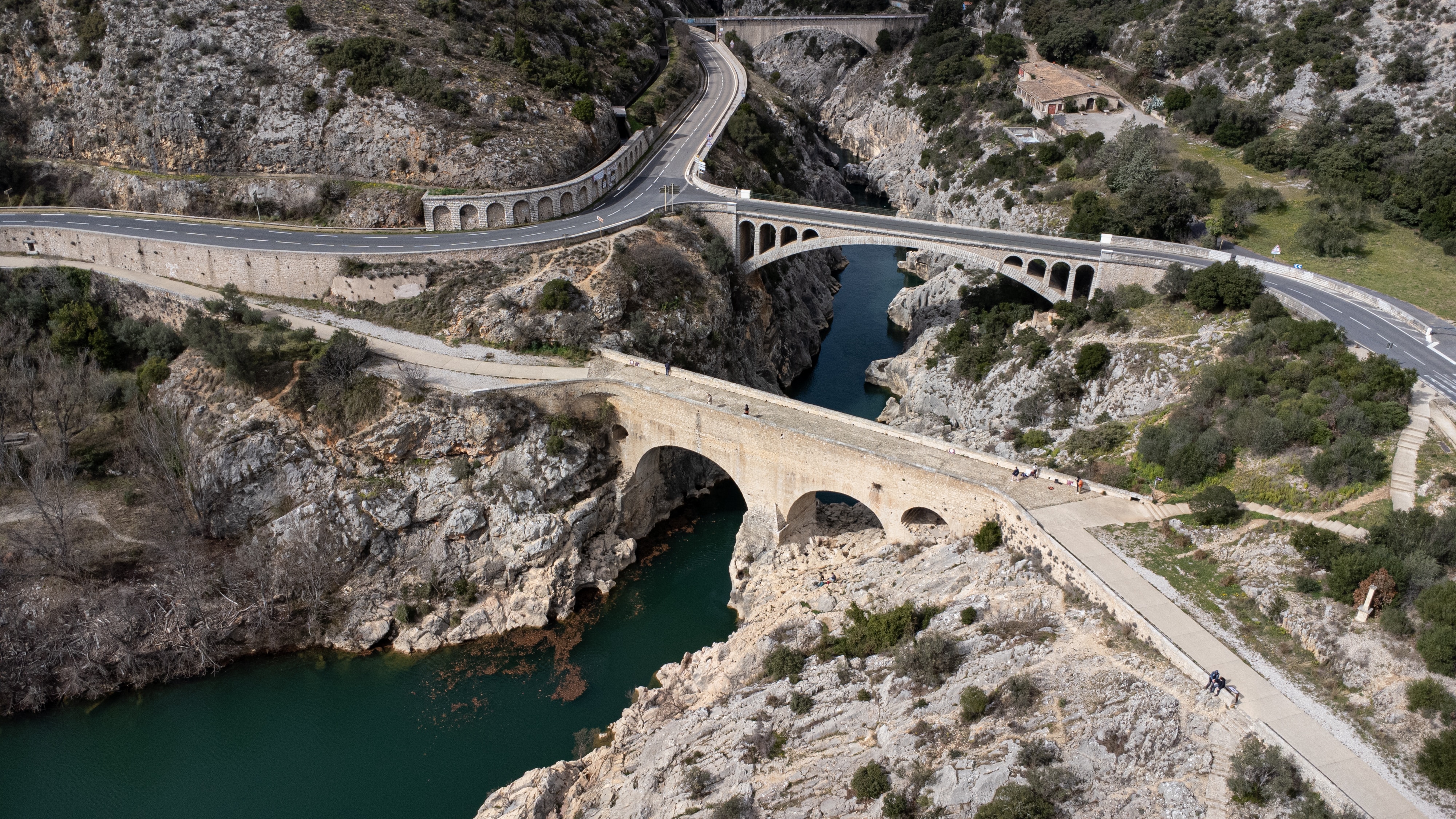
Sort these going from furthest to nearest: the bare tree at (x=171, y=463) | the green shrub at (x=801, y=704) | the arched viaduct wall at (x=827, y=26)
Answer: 1. the arched viaduct wall at (x=827, y=26)
2. the bare tree at (x=171, y=463)
3. the green shrub at (x=801, y=704)

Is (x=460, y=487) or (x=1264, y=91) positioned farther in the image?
(x=1264, y=91)

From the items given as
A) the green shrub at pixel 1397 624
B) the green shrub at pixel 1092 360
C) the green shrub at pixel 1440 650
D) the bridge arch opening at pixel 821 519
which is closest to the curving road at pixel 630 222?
the green shrub at pixel 1092 360

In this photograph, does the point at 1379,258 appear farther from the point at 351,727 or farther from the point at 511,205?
the point at 351,727

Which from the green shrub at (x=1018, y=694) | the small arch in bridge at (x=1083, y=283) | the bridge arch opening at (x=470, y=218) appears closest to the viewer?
the green shrub at (x=1018, y=694)

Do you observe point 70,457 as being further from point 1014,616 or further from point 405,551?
point 1014,616

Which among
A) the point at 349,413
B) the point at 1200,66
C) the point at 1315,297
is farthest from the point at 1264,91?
the point at 349,413

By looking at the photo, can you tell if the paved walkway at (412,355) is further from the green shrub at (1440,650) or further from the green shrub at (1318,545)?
the green shrub at (1440,650)

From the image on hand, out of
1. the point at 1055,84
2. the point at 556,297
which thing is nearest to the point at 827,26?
the point at 1055,84
